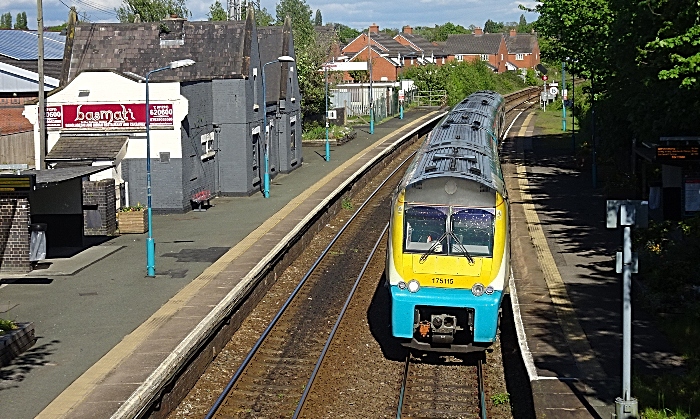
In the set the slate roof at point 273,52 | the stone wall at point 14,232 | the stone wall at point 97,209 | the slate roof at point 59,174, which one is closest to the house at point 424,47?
the slate roof at point 273,52

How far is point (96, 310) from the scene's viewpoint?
18.9 meters

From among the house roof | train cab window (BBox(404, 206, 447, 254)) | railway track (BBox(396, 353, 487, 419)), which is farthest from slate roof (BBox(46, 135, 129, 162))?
railway track (BBox(396, 353, 487, 419))

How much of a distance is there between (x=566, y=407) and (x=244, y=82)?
2568cm

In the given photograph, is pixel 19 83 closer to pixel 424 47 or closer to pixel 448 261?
pixel 448 261

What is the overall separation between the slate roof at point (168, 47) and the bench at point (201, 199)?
5440 millimetres

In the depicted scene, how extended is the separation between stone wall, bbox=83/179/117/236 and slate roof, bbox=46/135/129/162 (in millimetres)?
2681

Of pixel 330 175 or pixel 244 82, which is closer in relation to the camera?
pixel 244 82

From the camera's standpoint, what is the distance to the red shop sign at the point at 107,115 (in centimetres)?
3111

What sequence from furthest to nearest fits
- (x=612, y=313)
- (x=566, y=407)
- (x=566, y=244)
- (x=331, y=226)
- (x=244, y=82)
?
(x=244, y=82), (x=331, y=226), (x=566, y=244), (x=612, y=313), (x=566, y=407)

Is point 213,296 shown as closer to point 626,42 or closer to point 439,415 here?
point 439,415

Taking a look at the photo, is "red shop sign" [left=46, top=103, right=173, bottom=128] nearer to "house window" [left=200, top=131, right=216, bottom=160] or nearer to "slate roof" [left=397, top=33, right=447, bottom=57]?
"house window" [left=200, top=131, right=216, bottom=160]

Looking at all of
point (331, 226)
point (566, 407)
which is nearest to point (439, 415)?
point (566, 407)

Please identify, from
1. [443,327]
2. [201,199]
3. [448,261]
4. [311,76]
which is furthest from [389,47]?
[443,327]

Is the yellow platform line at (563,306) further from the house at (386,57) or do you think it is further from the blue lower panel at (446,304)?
the house at (386,57)
